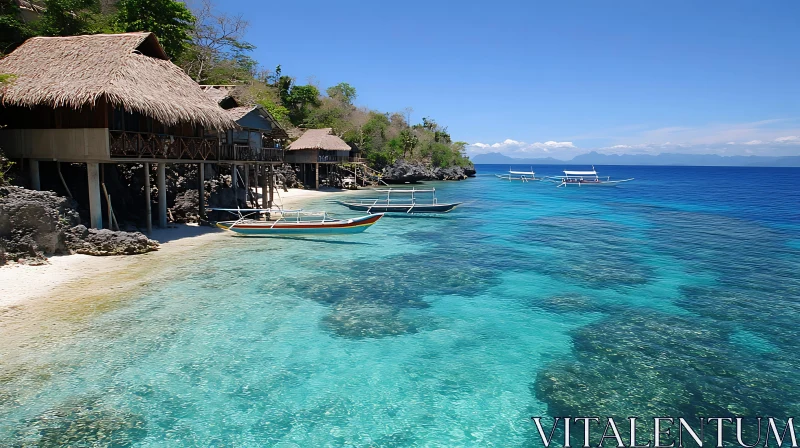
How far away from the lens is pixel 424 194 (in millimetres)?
40719

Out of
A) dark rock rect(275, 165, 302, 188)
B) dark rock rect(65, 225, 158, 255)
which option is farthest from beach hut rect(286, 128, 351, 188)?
dark rock rect(65, 225, 158, 255)

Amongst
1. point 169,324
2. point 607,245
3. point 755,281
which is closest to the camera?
point 169,324

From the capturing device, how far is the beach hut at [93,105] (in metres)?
13.0

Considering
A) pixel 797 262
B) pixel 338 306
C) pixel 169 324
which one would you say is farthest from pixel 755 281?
pixel 169 324

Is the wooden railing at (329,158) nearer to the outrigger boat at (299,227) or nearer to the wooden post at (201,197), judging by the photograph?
the wooden post at (201,197)

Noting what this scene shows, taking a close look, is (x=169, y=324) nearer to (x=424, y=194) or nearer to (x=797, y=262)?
(x=797, y=262)

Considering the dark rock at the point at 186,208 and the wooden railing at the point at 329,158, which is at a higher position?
the wooden railing at the point at 329,158

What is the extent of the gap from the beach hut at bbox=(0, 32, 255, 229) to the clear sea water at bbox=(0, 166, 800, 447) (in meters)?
3.79

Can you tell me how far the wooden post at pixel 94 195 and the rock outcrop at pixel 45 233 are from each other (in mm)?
478

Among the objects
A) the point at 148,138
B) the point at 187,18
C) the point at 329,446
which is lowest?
the point at 329,446

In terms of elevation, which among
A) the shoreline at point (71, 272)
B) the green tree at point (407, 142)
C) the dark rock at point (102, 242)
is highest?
the green tree at point (407, 142)

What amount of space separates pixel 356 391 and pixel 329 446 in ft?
4.09

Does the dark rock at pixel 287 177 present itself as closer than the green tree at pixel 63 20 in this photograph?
No

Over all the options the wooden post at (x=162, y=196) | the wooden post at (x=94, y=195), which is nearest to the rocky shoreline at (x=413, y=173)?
the wooden post at (x=162, y=196)
